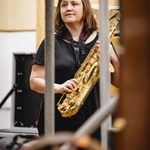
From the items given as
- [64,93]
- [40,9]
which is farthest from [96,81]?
[40,9]

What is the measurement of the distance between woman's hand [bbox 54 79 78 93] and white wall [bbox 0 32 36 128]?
1.50 meters

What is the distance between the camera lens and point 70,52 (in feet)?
3.47

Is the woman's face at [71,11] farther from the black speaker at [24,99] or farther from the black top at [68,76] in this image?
the black speaker at [24,99]

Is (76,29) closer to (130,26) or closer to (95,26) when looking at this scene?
(95,26)

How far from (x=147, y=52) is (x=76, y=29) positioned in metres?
0.77

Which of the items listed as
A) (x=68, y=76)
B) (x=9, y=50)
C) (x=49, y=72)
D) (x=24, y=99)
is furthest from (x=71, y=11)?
(x=9, y=50)

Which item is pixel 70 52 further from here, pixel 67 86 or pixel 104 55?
pixel 104 55

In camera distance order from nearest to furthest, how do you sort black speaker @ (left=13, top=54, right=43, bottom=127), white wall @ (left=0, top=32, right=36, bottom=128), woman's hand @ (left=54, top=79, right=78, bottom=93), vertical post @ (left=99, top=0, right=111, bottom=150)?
vertical post @ (left=99, top=0, right=111, bottom=150) → woman's hand @ (left=54, top=79, right=78, bottom=93) → black speaker @ (left=13, top=54, right=43, bottom=127) → white wall @ (left=0, top=32, right=36, bottom=128)

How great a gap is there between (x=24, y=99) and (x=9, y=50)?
0.43 m

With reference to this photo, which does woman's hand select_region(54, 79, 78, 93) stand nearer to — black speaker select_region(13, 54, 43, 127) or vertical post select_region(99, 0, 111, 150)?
vertical post select_region(99, 0, 111, 150)

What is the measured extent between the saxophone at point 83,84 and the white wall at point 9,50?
1.45m

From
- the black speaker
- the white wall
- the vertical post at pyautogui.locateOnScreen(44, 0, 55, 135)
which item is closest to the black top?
the vertical post at pyautogui.locateOnScreen(44, 0, 55, 135)

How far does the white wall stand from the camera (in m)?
2.56

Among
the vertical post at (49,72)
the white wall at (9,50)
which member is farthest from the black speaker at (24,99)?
the vertical post at (49,72)
